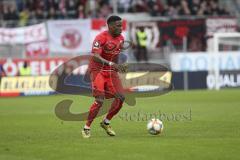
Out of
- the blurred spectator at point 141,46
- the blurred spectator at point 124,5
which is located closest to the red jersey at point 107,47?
the blurred spectator at point 141,46

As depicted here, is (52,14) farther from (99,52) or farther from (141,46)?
(99,52)

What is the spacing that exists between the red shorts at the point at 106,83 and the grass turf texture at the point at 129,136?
95 cm

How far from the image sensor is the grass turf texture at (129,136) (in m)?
12.5

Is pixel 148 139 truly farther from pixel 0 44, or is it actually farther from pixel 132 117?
pixel 0 44

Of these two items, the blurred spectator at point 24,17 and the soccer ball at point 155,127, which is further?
the blurred spectator at point 24,17

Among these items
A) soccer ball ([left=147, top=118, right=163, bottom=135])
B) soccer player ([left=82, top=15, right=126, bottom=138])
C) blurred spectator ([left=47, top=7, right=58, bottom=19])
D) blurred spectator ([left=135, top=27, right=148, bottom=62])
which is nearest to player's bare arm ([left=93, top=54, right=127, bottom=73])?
soccer player ([left=82, top=15, right=126, bottom=138])

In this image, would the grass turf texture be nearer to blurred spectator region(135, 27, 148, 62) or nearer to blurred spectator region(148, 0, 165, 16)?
blurred spectator region(135, 27, 148, 62)

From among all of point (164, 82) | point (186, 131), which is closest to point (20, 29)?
point (164, 82)

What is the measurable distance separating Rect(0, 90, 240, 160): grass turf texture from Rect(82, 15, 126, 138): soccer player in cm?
60

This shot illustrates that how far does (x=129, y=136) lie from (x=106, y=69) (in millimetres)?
1501

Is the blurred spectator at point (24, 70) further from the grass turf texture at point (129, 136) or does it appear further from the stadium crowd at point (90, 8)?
the grass turf texture at point (129, 136)

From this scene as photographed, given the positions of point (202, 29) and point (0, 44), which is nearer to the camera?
point (0, 44)

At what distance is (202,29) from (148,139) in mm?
22114

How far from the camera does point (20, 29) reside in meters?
33.6
